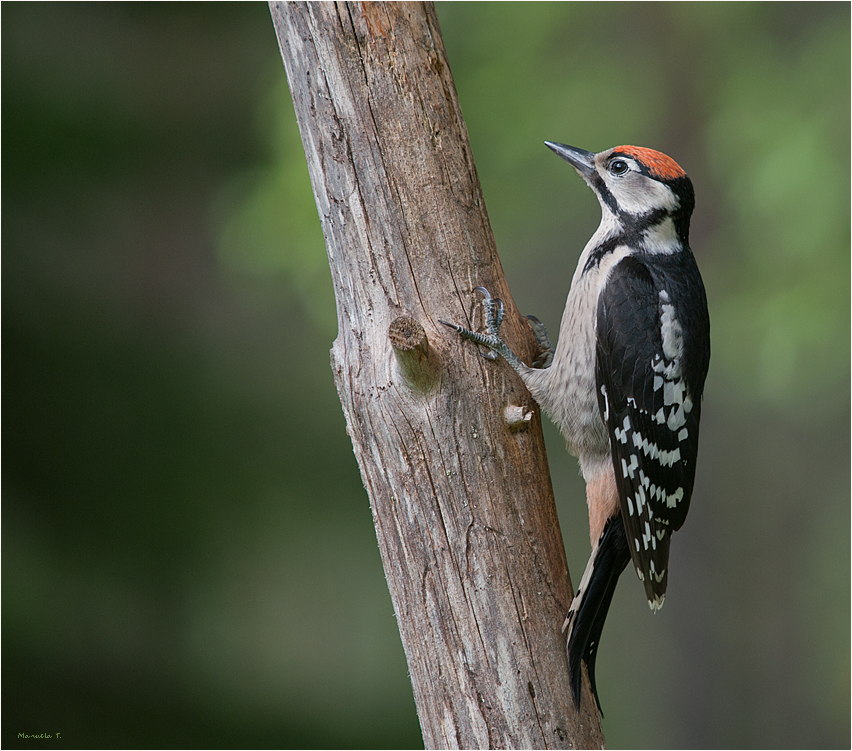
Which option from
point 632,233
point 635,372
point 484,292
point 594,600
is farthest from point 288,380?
point 594,600

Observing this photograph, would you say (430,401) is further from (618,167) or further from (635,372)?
(618,167)

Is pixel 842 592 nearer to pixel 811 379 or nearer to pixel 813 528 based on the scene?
pixel 813 528

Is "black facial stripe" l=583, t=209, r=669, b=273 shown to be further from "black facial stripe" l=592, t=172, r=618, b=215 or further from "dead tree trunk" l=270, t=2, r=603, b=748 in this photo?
"dead tree trunk" l=270, t=2, r=603, b=748

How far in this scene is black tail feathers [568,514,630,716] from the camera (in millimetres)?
1870

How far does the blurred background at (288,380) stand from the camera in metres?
4.18

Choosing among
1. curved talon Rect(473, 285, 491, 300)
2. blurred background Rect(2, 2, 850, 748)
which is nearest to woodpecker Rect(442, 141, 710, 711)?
curved talon Rect(473, 285, 491, 300)

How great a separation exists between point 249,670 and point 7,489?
230 cm

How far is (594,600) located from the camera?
76.3 inches

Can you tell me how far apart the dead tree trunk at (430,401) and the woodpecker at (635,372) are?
22 cm

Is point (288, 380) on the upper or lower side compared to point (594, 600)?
upper

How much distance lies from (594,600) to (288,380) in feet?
16.2

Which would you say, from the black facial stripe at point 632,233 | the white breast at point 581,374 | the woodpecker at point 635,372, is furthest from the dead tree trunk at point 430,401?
the black facial stripe at point 632,233

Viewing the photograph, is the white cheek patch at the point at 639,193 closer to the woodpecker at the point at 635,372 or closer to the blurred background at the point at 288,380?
the woodpecker at the point at 635,372

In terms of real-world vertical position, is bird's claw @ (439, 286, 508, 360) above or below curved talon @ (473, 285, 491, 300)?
below
